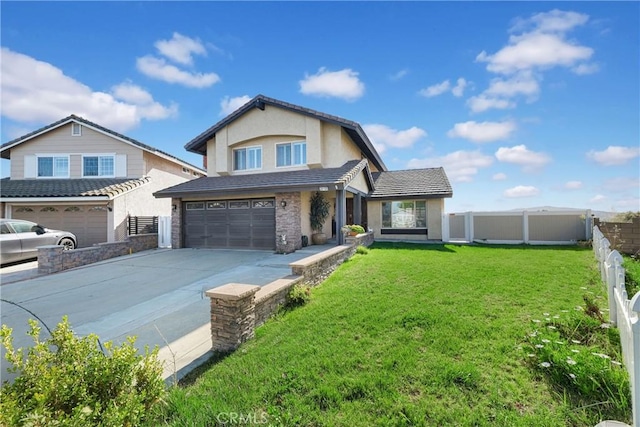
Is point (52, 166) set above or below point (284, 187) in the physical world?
above

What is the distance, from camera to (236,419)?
2873mm

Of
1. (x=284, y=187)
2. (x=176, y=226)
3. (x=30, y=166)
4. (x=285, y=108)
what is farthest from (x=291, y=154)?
(x=30, y=166)

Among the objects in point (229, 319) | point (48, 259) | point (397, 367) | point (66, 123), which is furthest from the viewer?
point (66, 123)

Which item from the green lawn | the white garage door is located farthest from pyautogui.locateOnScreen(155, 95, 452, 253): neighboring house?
the green lawn

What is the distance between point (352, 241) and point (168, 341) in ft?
27.6

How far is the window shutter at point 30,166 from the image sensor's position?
18.8 meters

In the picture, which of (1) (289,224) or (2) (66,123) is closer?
(1) (289,224)

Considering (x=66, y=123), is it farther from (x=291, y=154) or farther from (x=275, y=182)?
(x=275, y=182)

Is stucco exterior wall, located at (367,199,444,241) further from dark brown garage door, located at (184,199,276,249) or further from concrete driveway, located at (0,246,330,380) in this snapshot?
dark brown garage door, located at (184,199,276,249)

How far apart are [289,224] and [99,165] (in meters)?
15.1

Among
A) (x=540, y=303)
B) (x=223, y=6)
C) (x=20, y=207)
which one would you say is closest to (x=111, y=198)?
(x=20, y=207)

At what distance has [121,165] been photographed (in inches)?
738

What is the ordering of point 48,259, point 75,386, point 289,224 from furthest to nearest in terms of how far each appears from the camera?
point 289,224 < point 48,259 < point 75,386

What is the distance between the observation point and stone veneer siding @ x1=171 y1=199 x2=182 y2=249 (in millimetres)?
15692
